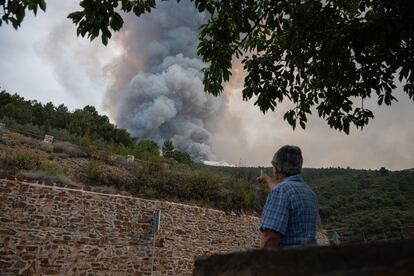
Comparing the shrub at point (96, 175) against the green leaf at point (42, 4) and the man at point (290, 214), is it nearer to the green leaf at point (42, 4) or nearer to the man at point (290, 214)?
the green leaf at point (42, 4)

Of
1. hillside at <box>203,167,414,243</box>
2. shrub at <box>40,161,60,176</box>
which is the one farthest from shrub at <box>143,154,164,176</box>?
hillside at <box>203,167,414,243</box>

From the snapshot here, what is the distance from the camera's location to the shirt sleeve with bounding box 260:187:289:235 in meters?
2.11

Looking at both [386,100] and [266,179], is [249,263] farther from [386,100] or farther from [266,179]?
[386,100]

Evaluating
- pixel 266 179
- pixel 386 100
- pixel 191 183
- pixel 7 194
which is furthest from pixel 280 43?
pixel 191 183

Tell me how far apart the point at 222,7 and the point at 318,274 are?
3899 mm

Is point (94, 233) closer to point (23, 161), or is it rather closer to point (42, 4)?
point (23, 161)

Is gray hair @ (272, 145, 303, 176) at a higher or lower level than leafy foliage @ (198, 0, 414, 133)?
lower

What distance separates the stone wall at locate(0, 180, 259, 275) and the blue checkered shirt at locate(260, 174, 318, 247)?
8474 millimetres

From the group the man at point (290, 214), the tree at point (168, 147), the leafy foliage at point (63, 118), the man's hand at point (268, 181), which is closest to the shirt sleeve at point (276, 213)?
the man at point (290, 214)

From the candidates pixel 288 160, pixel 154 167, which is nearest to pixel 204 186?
pixel 154 167

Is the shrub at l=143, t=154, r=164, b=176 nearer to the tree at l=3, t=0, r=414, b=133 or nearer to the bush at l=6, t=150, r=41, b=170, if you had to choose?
the bush at l=6, t=150, r=41, b=170

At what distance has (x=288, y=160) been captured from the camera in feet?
7.98

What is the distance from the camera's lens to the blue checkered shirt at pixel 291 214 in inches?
83.8

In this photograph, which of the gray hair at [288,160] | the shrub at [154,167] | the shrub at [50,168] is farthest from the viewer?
the shrub at [154,167]
